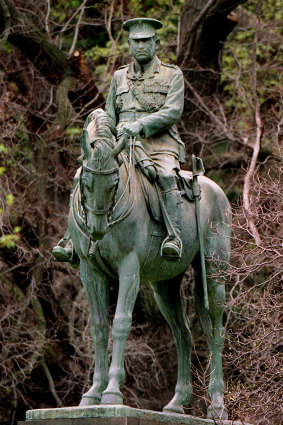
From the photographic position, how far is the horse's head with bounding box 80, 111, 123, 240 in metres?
9.95

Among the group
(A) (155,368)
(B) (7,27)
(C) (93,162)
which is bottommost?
(A) (155,368)

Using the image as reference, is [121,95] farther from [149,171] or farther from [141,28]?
[149,171]

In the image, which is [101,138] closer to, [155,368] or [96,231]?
[96,231]

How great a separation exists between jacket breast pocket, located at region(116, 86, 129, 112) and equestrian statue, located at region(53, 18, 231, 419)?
0.01 metres

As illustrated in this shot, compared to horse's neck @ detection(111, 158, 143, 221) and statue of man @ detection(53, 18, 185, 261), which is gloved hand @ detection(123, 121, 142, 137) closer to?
statue of man @ detection(53, 18, 185, 261)

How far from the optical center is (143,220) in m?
10.8

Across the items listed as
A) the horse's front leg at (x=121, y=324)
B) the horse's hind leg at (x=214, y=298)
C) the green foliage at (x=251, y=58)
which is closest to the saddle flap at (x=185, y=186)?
the horse's hind leg at (x=214, y=298)

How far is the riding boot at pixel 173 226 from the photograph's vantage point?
10793 mm

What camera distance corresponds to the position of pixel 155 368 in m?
18.9

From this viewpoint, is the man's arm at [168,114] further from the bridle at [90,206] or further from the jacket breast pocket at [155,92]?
the bridle at [90,206]

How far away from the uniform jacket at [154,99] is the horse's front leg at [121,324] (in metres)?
1.64

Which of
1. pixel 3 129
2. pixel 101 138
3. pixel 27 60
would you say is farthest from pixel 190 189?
pixel 27 60

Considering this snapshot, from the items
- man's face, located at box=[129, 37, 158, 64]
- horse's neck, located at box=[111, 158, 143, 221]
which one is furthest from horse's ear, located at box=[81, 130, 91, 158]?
man's face, located at box=[129, 37, 158, 64]

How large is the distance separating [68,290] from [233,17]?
6.11 meters
